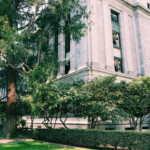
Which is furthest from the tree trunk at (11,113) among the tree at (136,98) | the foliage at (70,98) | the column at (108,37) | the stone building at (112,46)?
the column at (108,37)

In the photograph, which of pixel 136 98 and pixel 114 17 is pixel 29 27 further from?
pixel 114 17

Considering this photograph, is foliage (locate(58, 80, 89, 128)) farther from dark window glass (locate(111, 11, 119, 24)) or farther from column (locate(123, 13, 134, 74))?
dark window glass (locate(111, 11, 119, 24))

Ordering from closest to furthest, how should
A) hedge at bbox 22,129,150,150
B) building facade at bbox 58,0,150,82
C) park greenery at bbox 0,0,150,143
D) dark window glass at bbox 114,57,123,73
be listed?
hedge at bbox 22,129,150,150, park greenery at bbox 0,0,150,143, building facade at bbox 58,0,150,82, dark window glass at bbox 114,57,123,73

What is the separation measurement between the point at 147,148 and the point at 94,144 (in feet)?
10.6

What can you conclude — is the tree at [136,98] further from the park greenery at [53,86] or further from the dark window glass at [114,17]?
the dark window glass at [114,17]

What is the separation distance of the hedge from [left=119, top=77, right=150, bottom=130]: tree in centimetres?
438

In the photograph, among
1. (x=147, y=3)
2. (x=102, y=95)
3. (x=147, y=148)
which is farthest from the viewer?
(x=147, y=3)

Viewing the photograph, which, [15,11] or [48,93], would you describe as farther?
[15,11]

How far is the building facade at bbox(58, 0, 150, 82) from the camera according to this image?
19336 millimetres

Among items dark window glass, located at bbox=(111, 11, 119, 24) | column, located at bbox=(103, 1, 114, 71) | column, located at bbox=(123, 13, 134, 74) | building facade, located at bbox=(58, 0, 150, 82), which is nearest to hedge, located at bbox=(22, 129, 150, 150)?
building facade, located at bbox=(58, 0, 150, 82)

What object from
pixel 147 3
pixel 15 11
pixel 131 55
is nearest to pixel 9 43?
pixel 15 11

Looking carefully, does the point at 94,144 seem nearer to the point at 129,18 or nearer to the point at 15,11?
the point at 15,11

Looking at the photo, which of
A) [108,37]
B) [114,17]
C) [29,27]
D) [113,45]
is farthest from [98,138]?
[114,17]

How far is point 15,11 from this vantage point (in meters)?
15.3
